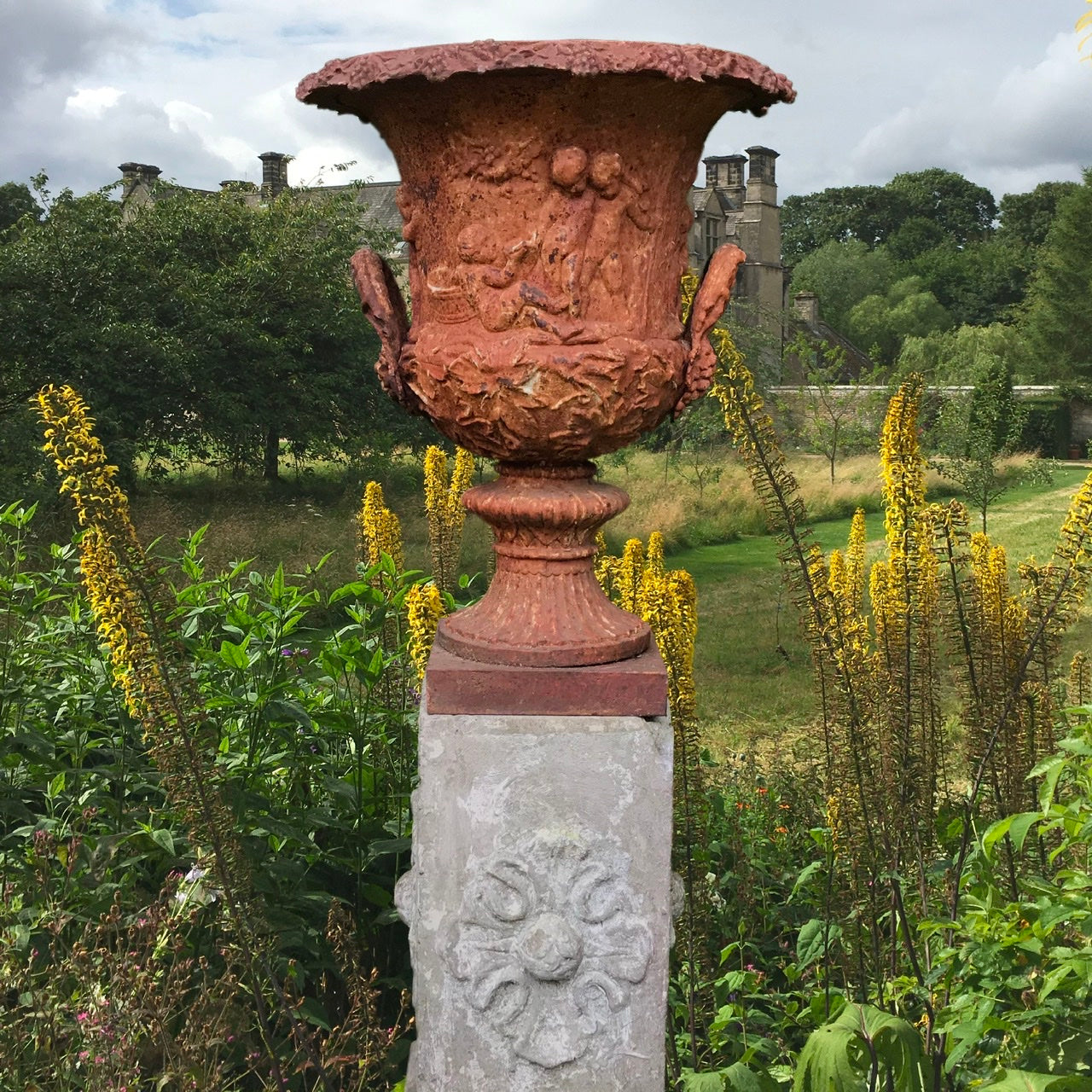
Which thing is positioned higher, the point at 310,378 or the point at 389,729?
the point at 310,378

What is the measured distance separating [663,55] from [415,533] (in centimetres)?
1107

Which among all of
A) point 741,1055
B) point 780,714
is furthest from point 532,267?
point 780,714

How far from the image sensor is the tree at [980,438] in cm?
860

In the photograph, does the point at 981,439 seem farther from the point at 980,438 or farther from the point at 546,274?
the point at 546,274

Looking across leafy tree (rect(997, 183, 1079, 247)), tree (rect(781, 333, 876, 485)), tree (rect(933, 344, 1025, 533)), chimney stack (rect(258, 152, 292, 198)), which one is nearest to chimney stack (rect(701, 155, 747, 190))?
chimney stack (rect(258, 152, 292, 198))

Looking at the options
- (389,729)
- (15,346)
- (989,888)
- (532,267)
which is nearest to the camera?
(532,267)

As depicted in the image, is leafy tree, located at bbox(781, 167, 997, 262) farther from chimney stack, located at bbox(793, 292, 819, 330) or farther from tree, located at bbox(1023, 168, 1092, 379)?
tree, located at bbox(1023, 168, 1092, 379)

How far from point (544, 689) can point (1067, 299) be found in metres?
37.2

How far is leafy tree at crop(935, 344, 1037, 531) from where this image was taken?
8.60 m

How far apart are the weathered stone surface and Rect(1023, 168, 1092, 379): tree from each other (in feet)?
117

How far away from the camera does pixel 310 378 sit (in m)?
14.1

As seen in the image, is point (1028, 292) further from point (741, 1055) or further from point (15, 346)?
point (741, 1055)

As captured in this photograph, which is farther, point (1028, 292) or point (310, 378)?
point (1028, 292)

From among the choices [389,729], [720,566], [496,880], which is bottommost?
[720,566]
